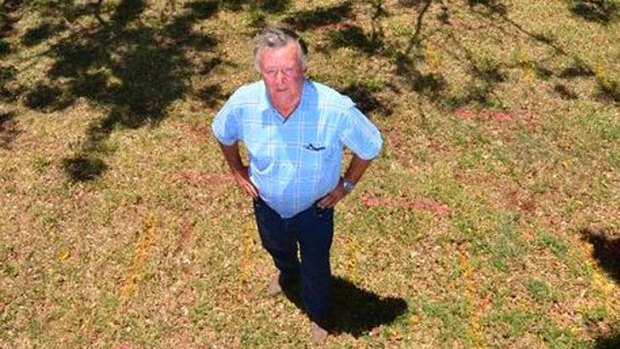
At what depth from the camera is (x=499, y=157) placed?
24.1 ft

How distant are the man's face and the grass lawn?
2756 mm

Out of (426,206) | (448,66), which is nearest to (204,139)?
(426,206)

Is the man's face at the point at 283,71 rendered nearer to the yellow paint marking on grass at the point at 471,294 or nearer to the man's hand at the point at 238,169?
the man's hand at the point at 238,169

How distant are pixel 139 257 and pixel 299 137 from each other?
3138 mm

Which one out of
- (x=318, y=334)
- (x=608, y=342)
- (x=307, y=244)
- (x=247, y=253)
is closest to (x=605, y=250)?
(x=608, y=342)

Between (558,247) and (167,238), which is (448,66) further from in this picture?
(167,238)

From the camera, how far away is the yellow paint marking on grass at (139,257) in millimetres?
6172

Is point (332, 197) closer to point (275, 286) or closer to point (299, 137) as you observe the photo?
point (299, 137)

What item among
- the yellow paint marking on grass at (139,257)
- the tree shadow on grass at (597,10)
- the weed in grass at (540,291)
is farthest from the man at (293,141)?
the tree shadow on grass at (597,10)

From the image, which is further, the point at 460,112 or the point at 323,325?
the point at 460,112

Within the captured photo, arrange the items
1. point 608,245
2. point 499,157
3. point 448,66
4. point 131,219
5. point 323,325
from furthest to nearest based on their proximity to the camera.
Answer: point 448,66 → point 499,157 → point 131,219 → point 608,245 → point 323,325

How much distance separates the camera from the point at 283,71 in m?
3.70

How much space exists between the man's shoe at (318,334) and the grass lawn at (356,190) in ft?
0.30

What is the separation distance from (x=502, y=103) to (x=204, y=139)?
3.64 metres
